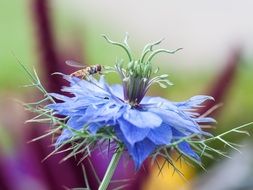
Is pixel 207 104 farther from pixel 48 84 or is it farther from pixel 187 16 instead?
pixel 187 16

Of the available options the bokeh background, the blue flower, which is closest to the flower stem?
the blue flower

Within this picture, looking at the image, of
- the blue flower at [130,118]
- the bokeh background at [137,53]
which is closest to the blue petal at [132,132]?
the blue flower at [130,118]

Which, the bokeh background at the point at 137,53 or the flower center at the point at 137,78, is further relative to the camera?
the bokeh background at the point at 137,53

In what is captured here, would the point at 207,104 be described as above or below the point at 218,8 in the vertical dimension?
above

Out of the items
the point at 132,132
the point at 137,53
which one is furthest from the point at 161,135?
the point at 137,53

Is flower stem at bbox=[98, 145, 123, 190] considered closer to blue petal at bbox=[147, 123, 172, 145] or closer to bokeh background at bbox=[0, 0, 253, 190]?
blue petal at bbox=[147, 123, 172, 145]

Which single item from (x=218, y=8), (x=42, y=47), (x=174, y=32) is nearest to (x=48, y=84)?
(x=42, y=47)

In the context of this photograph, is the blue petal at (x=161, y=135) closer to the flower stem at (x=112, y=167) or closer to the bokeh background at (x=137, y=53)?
the flower stem at (x=112, y=167)
